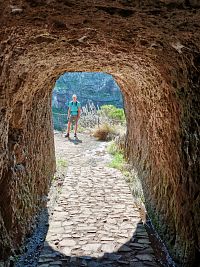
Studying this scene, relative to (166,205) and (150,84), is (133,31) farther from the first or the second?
(166,205)

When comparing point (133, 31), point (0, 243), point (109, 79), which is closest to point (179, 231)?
point (0, 243)

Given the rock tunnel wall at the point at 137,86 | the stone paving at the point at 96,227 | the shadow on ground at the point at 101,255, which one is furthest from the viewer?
the stone paving at the point at 96,227

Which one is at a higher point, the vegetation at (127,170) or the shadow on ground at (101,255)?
the vegetation at (127,170)

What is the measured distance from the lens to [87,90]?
32344mm

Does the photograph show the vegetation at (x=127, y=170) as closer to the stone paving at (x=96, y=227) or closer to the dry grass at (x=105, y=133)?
the stone paving at (x=96, y=227)

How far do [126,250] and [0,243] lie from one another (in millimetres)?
1727

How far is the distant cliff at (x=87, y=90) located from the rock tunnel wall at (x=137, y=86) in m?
24.7

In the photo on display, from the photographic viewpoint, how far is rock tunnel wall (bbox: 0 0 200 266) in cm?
244

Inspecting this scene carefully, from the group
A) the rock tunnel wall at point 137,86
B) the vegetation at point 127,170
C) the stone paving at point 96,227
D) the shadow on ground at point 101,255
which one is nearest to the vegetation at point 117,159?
the vegetation at point 127,170

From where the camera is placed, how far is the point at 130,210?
5742 millimetres

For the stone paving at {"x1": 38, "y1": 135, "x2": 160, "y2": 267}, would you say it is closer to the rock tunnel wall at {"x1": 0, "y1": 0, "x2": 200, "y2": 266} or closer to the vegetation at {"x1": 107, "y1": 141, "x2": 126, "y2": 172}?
the rock tunnel wall at {"x1": 0, "y1": 0, "x2": 200, "y2": 266}

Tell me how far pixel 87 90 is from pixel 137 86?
26.8 m

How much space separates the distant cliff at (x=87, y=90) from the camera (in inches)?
1195

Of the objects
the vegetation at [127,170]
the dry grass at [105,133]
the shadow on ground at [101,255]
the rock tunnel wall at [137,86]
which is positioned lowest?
the shadow on ground at [101,255]
